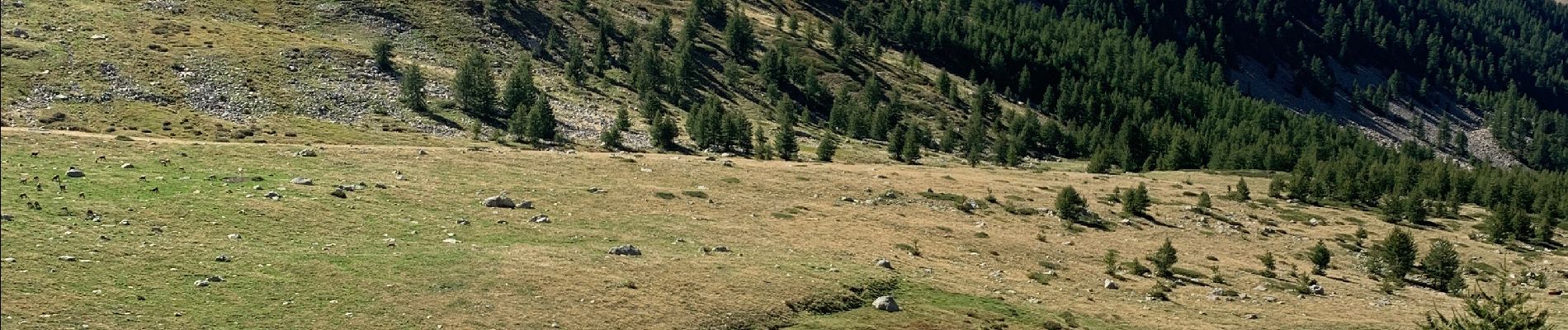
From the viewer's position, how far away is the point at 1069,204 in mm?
80750

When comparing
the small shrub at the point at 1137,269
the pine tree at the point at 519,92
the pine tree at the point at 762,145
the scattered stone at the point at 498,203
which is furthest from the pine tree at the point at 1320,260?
the pine tree at the point at 519,92

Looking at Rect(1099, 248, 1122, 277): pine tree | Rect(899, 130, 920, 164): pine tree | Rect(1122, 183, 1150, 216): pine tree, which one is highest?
Rect(1122, 183, 1150, 216): pine tree

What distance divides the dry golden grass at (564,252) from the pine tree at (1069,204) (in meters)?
1.43

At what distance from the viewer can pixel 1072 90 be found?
19812 centimetres

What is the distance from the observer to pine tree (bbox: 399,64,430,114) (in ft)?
381

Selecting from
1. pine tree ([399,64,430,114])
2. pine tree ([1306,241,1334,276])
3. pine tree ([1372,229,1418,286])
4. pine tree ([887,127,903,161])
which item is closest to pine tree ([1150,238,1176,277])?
pine tree ([1306,241,1334,276])

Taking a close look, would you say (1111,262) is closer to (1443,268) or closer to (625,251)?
(1443,268)

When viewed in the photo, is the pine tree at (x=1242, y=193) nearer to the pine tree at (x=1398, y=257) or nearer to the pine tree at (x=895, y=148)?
the pine tree at (x=1398, y=257)

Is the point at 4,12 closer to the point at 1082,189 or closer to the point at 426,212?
the point at 426,212

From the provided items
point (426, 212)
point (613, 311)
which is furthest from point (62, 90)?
point (613, 311)

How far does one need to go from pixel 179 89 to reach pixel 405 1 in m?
50.3

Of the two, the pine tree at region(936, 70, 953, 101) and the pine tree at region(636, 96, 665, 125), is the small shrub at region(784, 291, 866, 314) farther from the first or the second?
the pine tree at region(936, 70, 953, 101)

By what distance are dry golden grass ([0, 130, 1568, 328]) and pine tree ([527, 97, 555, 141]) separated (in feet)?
86.6

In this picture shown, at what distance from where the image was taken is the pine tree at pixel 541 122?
10938 cm
